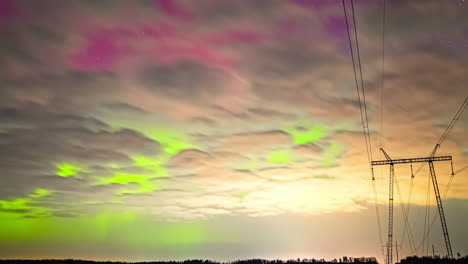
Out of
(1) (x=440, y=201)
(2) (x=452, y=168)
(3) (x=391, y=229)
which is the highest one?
(2) (x=452, y=168)

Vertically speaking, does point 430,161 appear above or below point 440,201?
above

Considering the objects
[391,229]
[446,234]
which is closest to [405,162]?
[446,234]

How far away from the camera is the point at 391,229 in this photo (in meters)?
195

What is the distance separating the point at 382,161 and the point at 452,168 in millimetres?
35095

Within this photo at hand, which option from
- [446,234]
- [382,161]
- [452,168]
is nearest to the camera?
[452,168]

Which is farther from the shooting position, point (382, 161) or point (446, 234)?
point (382, 161)

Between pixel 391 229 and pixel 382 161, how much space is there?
58.9m

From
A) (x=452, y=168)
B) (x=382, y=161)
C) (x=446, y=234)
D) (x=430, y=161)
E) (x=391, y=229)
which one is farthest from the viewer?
(x=391, y=229)

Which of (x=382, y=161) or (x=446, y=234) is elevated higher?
(x=382, y=161)

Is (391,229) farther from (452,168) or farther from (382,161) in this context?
(452,168)

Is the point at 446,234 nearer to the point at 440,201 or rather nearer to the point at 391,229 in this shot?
the point at 440,201

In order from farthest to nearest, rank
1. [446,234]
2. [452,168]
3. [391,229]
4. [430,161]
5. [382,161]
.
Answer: [391,229] → [382,161] → [430,161] → [446,234] → [452,168]

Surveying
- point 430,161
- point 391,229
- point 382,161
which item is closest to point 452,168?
point 430,161

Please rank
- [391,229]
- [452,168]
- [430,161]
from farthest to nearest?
[391,229] → [430,161] → [452,168]
